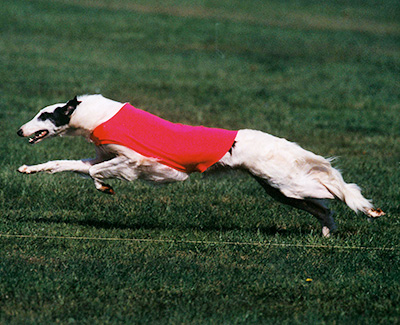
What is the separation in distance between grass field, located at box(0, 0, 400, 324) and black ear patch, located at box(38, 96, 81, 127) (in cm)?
113

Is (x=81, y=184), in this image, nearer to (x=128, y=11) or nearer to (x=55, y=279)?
(x=55, y=279)

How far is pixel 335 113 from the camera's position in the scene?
44.8 feet

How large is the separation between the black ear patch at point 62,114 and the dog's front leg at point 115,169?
0.56m

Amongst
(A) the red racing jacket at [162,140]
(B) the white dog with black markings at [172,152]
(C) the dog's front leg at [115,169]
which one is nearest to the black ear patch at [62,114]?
(B) the white dog with black markings at [172,152]

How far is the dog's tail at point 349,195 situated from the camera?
6359 millimetres

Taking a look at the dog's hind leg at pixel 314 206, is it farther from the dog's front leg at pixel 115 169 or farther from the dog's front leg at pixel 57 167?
the dog's front leg at pixel 57 167

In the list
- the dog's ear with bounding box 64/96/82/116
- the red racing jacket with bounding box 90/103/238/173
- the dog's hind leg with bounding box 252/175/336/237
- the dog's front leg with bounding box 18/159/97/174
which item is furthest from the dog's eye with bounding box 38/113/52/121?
the dog's hind leg with bounding box 252/175/336/237

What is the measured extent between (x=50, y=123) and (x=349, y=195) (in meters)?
3.15

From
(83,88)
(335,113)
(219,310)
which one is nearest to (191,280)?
(219,310)

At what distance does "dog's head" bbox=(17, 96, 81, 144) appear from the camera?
6.36 metres

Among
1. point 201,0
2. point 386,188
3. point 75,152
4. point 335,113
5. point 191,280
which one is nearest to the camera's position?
point 191,280

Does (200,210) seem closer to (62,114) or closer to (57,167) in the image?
(57,167)

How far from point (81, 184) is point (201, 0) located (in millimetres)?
26171

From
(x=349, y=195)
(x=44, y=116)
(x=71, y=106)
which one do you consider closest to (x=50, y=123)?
(x=44, y=116)
